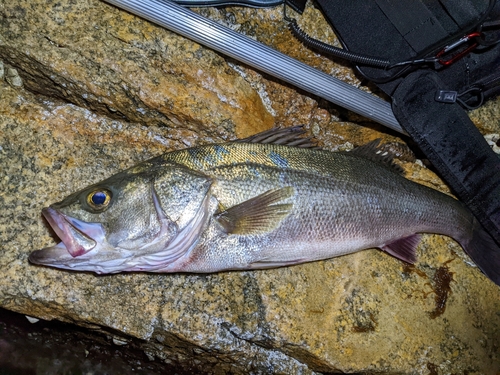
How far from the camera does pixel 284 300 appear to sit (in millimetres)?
2951

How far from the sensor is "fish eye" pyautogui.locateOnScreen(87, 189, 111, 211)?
2375 mm

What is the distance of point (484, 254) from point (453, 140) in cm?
88

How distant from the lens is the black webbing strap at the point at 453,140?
3.43 m

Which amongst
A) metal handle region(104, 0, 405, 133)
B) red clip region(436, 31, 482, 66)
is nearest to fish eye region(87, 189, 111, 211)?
metal handle region(104, 0, 405, 133)

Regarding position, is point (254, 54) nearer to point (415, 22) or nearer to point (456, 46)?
point (415, 22)

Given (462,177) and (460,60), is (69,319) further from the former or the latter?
(460,60)

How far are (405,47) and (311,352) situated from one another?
2.35m

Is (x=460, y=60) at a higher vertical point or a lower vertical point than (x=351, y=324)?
higher

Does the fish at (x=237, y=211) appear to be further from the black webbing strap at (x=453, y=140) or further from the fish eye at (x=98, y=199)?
the black webbing strap at (x=453, y=140)

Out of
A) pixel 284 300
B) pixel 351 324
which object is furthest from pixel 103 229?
pixel 351 324

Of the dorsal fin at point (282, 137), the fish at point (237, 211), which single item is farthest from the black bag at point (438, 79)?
the dorsal fin at point (282, 137)

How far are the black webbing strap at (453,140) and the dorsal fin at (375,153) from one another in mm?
456

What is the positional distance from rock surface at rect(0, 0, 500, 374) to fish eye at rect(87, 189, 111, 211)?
1.63 ft

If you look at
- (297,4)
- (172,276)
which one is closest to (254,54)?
(297,4)
